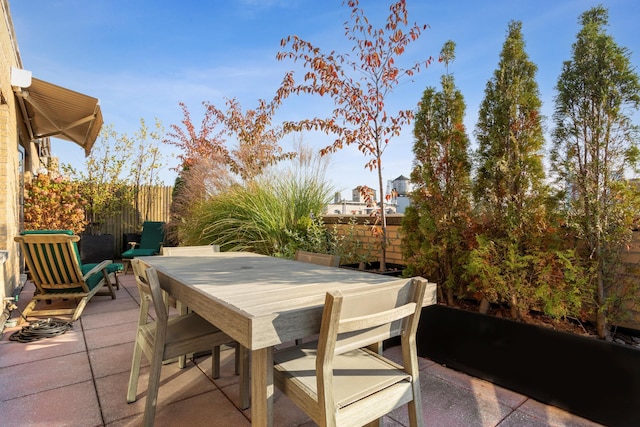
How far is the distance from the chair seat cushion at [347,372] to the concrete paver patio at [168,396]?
1.64ft

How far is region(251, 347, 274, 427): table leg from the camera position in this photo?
Answer: 1133 millimetres

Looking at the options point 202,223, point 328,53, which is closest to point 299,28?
point 328,53

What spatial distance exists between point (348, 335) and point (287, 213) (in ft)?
10.1

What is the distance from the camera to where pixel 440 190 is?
2.77 meters

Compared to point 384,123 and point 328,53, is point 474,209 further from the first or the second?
point 328,53

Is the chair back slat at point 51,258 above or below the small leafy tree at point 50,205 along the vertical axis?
below

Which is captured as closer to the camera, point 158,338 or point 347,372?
point 347,372

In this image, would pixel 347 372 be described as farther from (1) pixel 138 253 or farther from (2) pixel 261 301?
(1) pixel 138 253

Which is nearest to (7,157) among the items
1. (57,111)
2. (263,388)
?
(57,111)

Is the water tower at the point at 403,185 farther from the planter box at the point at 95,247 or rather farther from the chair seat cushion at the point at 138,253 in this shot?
the planter box at the point at 95,247

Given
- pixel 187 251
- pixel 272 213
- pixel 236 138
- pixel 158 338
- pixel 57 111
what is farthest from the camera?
pixel 236 138

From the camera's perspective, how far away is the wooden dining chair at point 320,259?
7.73 feet

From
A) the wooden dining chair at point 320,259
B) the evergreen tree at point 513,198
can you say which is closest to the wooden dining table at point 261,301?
the wooden dining chair at point 320,259

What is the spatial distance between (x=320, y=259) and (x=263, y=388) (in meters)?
1.38
